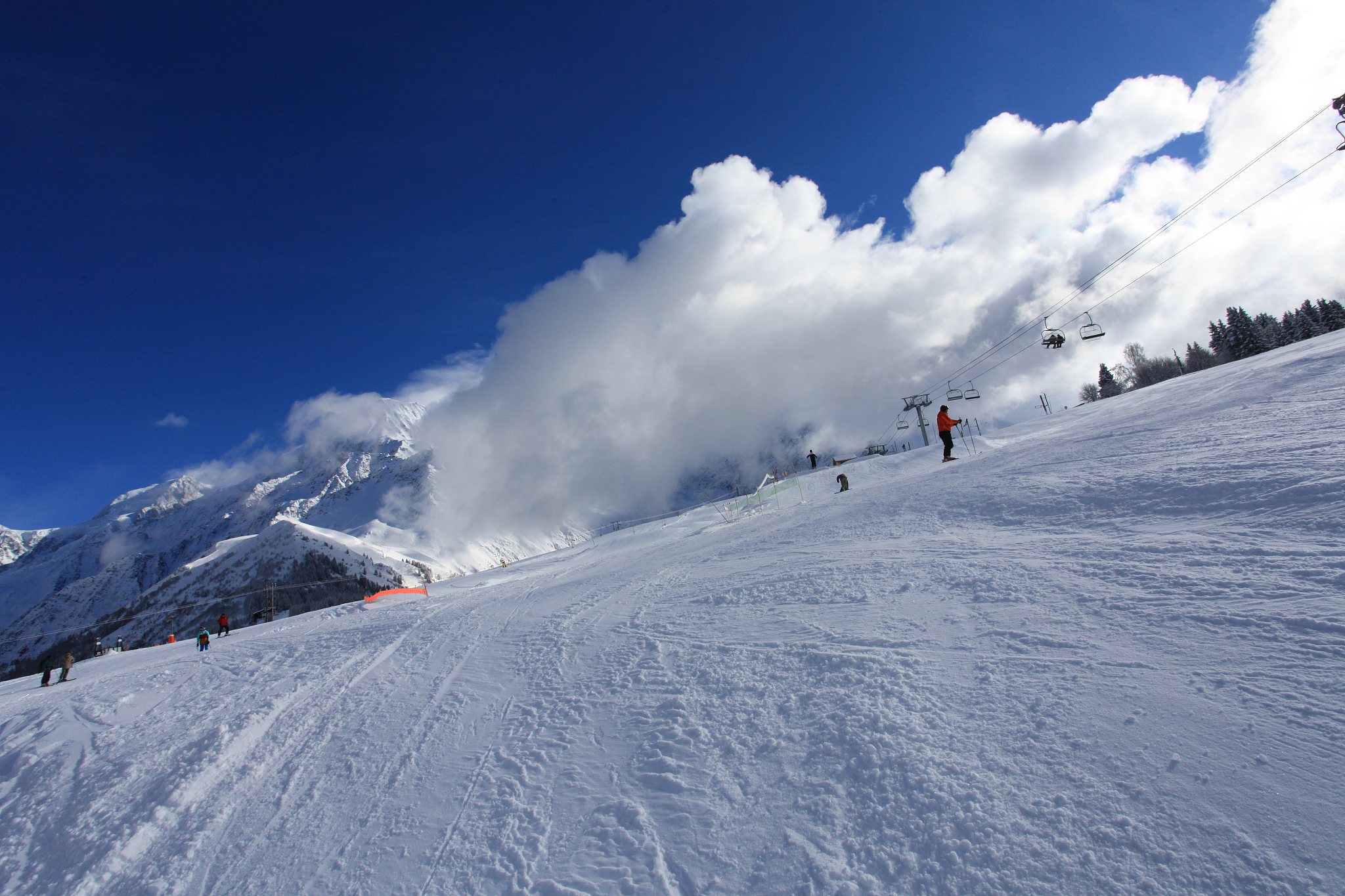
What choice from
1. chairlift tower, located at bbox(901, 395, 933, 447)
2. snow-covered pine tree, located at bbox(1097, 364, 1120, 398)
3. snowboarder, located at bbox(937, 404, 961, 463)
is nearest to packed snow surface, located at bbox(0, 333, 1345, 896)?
snowboarder, located at bbox(937, 404, 961, 463)

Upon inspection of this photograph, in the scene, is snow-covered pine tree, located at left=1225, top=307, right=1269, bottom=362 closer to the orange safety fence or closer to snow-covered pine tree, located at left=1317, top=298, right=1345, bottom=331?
snow-covered pine tree, located at left=1317, top=298, right=1345, bottom=331

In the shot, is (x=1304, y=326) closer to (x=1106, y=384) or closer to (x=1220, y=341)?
(x=1220, y=341)

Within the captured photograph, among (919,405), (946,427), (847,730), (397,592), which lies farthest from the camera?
(919,405)

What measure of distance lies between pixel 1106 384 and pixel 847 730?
11556 centimetres

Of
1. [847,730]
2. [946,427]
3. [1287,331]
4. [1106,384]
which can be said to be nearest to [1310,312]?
[1287,331]

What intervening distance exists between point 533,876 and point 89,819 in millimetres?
5647

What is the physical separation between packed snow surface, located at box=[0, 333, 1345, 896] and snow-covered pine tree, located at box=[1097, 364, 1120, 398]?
4014 inches

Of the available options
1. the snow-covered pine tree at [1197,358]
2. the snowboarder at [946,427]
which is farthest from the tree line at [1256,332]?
the snowboarder at [946,427]

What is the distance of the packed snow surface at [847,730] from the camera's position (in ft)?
10.3

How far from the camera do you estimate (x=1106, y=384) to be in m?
94.5

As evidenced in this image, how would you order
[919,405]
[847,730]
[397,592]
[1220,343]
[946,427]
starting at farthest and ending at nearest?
[1220,343] < [919,405] < [397,592] < [946,427] < [847,730]

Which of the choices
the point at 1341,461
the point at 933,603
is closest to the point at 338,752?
the point at 933,603

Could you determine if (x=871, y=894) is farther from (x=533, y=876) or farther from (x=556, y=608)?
(x=556, y=608)

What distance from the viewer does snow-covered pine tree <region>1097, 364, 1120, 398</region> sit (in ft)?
302
